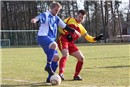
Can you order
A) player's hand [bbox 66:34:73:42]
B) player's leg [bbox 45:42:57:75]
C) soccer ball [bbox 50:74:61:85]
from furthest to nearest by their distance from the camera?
1. player's hand [bbox 66:34:73:42]
2. player's leg [bbox 45:42:57:75]
3. soccer ball [bbox 50:74:61:85]

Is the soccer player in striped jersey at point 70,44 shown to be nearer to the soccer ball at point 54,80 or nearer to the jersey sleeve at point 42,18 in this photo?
the soccer ball at point 54,80

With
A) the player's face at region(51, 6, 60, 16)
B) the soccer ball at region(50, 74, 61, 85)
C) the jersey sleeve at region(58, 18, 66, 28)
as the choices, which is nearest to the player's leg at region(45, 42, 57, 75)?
the soccer ball at region(50, 74, 61, 85)

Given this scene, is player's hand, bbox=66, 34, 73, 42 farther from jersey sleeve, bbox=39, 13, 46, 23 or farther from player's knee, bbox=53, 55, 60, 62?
jersey sleeve, bbox=39, 13, 46, 23

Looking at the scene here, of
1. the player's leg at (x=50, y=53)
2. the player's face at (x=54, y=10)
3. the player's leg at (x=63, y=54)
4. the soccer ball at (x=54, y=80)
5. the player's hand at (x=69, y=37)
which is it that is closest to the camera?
the soccer ball at (x=54, y=80)

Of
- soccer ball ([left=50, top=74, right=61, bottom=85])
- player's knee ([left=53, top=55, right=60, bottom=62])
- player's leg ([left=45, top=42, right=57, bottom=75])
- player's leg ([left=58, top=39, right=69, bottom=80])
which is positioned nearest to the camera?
soccer ball ([left=50, top=74, right=61, bottom=85])

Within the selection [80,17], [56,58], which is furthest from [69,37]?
[56,58]

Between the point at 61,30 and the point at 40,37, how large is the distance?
1328 millimetres

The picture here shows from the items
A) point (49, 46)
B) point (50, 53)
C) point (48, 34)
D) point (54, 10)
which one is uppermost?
point (54, 10)

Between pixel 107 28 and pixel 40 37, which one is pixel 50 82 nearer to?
pixel 40 37

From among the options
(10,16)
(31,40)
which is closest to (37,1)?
(10,16)

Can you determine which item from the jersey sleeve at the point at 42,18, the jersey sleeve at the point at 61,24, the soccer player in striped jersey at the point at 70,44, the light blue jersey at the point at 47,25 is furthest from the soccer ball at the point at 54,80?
the jersey sleeve at the point at 61,24

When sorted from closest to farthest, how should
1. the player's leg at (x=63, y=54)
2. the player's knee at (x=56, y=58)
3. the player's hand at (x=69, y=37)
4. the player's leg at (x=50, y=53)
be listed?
1. the player's leg at (x=50, y=53)
2. the player's knee at (x=56, y=58)
3. the player's leg at (x=63, y=54)
4. the player's hand at (x=69, y=37)

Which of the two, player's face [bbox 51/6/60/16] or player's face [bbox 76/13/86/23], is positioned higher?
player's face [bbox 51/6/60/16]

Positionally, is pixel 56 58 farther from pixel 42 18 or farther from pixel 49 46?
pixel 42 18
